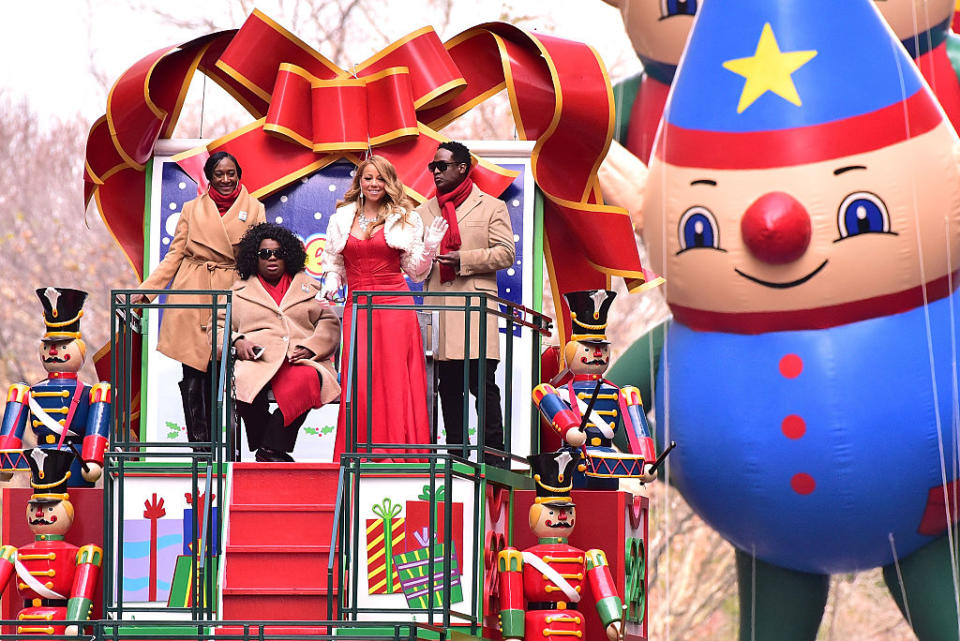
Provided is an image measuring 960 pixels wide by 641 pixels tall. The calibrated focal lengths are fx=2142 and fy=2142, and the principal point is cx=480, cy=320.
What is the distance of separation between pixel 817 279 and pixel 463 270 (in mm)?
2482

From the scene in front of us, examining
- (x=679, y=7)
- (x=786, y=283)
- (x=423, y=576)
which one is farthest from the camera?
(x=679, y=7)

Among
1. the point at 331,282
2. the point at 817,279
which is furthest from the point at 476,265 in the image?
the point at 817,279

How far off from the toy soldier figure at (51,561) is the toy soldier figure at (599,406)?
250 centimetres

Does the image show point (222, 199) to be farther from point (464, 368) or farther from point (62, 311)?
point (464, 368)

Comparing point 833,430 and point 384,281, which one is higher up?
point 384,281

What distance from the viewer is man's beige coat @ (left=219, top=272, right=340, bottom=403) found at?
37.3 ft

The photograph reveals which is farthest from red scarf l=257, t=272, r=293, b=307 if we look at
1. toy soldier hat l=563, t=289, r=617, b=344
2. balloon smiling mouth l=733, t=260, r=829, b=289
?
balloon smiling mouth l=733, t=260, r=829, b=289

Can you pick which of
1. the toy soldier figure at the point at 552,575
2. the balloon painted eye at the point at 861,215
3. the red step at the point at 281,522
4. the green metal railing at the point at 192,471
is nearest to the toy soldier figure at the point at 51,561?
the green metal railing at the point at 192,471

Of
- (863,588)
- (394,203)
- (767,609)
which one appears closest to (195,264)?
(394,203)

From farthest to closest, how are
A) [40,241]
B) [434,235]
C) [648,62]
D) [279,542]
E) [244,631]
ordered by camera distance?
[40,241] < [648,62] < [434,235] < [279,542] < [244,631]

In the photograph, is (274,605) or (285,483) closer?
(274,605)

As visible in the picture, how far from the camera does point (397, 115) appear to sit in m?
13.1

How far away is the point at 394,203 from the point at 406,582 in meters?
2.01

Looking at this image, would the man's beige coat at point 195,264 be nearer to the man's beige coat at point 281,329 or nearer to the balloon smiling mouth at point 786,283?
the man's beige coat at point 281,329
